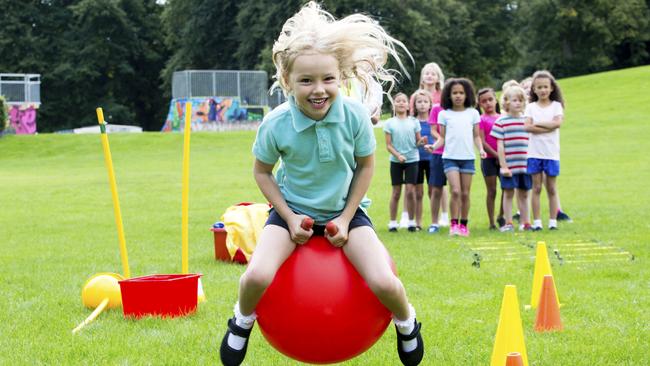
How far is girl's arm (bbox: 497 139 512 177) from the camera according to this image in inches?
470

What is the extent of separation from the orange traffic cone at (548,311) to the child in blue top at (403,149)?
19.9ft

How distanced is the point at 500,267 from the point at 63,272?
15.0 feet

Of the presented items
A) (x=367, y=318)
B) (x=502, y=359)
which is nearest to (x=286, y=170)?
(x=367, y=318)

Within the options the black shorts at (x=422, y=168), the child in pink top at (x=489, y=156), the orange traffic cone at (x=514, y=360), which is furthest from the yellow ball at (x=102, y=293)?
the child in pink top at (x=489, y=156)

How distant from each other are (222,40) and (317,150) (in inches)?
2176

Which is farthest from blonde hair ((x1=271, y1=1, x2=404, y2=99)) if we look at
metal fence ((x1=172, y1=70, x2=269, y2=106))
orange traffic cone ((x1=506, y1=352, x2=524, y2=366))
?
metal fence ((x1=172, y1=70, x2=269, y2=106))

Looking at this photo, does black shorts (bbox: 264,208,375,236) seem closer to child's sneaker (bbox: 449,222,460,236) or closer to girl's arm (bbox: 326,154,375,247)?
girl's arm (bbox: 326,154,375,247)

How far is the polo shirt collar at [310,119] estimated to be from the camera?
→ 4.93 metres

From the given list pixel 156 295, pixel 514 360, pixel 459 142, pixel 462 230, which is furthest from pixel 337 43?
pixel 462 230

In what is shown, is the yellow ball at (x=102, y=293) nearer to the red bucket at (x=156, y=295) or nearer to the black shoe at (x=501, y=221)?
the red bucket at (x=156, y=295)

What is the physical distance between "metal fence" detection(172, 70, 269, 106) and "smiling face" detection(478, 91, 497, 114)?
3321cm

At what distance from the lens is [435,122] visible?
12.4m

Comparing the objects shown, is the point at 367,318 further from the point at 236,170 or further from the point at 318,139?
the point at 236,170

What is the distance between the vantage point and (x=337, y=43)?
4902mm
